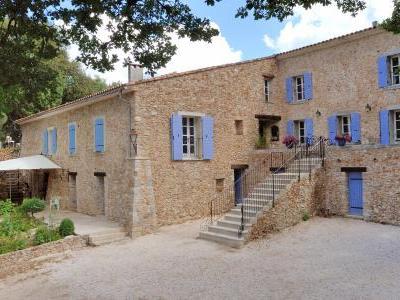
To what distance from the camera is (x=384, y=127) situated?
49.3 feet

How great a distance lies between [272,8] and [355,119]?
10.6 m

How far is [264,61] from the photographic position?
1789cm

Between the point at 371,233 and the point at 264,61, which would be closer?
the point at 371,233

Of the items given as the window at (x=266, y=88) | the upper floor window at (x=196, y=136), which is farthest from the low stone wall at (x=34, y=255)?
the window at (x=266, y=88)

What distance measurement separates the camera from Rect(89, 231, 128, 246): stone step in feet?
39.3

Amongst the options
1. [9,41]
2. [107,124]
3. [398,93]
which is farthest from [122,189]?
[398,93]

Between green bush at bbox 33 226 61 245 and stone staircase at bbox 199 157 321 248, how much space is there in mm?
4480

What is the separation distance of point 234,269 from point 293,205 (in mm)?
4385

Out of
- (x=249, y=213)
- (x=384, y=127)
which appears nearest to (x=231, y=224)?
(x=249, y=213)

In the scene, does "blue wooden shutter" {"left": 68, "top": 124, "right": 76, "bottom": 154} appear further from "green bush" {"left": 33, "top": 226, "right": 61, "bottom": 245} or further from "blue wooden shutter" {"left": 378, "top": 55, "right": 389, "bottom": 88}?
"blue wooden shutter" {"left": 378, "top": 55, "right": 389, "bottom": 88}

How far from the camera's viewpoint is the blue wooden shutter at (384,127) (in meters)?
14.9

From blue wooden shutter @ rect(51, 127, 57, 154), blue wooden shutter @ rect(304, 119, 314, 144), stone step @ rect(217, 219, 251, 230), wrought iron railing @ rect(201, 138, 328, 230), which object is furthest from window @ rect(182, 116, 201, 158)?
blue wooden shutter @ rect(51, 127, 57, 154)

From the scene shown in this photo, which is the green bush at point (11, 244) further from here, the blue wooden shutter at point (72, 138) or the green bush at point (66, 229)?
the blue wooden shutter at point (72, 138)

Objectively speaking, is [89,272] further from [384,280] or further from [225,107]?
[225,107]
